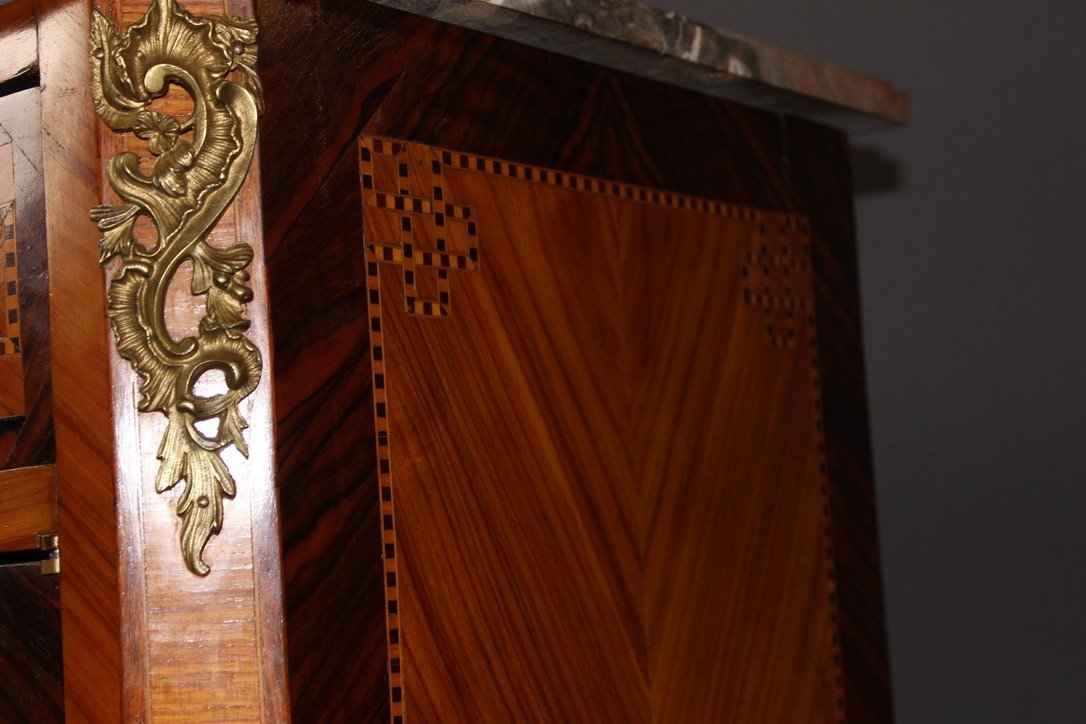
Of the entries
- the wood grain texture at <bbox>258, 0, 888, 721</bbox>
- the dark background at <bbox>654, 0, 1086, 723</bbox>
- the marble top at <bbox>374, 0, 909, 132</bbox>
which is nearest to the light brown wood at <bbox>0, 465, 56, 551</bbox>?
the wood grain texture at <bbox>258, 0, 888, 721</bbox>

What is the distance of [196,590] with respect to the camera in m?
1.17

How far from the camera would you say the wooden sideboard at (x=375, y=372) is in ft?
3.87

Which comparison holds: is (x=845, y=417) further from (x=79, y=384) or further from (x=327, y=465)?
(x=79, y=384)

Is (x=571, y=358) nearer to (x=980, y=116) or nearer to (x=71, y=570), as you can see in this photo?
(x=71, y=570)

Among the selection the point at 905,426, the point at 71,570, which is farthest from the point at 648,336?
the point at 905,426

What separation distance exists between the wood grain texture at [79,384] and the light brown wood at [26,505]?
2cm

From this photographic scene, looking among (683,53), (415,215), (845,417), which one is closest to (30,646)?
(415,215)

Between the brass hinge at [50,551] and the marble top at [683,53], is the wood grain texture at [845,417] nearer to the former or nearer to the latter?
the marble top at [683,53]

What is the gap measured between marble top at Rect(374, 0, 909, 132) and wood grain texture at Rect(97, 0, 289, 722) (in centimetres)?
43

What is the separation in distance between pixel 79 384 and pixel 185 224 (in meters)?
0.17

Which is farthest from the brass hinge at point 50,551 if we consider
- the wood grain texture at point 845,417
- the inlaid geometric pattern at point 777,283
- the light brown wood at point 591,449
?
the wood grain texture at point 845,417

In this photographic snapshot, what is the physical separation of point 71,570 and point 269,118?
43 centimetres

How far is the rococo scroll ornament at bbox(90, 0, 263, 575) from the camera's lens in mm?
1175

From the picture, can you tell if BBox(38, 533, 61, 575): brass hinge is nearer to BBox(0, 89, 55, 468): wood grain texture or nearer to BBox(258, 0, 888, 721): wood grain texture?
BBox(0, 89, 55, 468): wood grain texture
